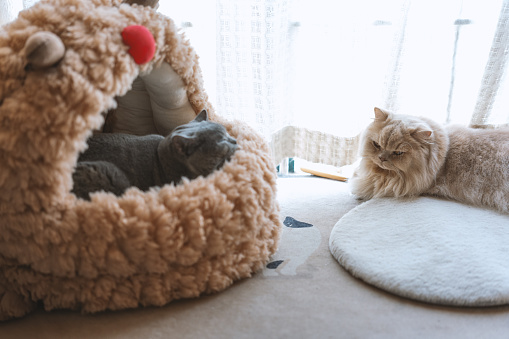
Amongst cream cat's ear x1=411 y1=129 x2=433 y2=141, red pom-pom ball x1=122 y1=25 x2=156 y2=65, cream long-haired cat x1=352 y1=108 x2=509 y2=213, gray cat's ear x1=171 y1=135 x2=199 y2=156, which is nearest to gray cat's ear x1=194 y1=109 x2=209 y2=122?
gray cat's ear x1=171 y1=135 x2=199 y2=156

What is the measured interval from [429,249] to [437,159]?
46 centimetres

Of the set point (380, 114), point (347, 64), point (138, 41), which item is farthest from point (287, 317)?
point (347, 64)

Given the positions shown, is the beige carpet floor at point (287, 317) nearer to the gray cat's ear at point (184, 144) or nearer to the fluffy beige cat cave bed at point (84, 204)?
the fluffy beige cat cave bed at point (84, 204)

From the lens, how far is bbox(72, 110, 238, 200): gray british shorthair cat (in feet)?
4.24

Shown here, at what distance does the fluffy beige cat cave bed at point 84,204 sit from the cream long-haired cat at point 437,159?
713 millimetres

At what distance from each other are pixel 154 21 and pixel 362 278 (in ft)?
3.33

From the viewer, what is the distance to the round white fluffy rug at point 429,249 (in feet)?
3.93

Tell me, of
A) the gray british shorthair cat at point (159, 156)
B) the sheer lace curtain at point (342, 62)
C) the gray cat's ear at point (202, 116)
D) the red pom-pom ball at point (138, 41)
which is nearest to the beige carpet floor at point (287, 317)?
the gray british shorthair cat at point (159, 156)

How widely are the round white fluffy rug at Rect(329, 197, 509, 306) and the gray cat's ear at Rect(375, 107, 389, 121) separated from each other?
338mm

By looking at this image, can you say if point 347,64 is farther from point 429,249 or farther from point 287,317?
point 287,317

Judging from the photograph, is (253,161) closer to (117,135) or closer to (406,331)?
(117,135)

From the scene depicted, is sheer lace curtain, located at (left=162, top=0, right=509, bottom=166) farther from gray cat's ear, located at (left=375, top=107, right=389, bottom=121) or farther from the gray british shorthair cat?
the gray british shorthair cat

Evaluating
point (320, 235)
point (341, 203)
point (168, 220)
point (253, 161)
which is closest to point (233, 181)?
point (253, 161)

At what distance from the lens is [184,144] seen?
130 cm
